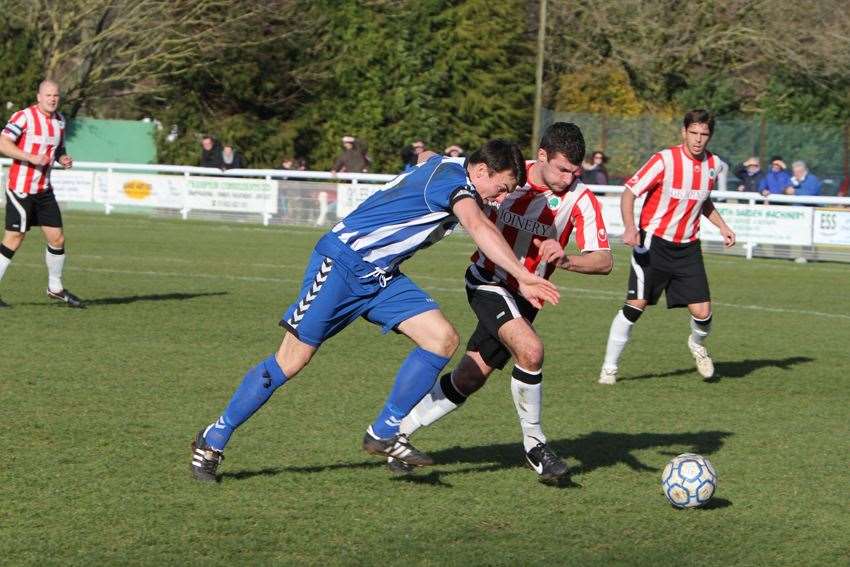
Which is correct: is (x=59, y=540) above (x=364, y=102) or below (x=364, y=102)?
below

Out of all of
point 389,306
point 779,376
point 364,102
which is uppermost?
point 364,102

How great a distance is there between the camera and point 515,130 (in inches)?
1612

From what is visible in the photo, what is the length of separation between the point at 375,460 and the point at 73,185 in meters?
23.0

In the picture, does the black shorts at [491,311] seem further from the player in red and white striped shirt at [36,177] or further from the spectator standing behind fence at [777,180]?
the spectator standing behind fence at [777,180]

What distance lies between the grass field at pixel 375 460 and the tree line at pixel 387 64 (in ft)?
80.0

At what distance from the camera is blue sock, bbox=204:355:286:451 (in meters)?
6.57

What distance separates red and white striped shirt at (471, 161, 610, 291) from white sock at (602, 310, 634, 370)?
9.88 feet

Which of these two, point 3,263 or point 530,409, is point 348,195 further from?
point 530,409

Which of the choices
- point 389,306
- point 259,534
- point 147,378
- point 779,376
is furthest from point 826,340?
point 259,534

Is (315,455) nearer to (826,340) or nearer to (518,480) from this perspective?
(518,480)

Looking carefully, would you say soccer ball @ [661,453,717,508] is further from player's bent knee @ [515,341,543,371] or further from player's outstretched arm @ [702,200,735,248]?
player's outstretched arm @ [702,200,735,248]

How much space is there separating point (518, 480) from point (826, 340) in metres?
7.24

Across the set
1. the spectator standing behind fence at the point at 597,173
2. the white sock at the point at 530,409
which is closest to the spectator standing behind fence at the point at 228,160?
the spectator standing behind fence at the point at 597,173

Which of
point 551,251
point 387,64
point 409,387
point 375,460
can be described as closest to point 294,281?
point 375,460
